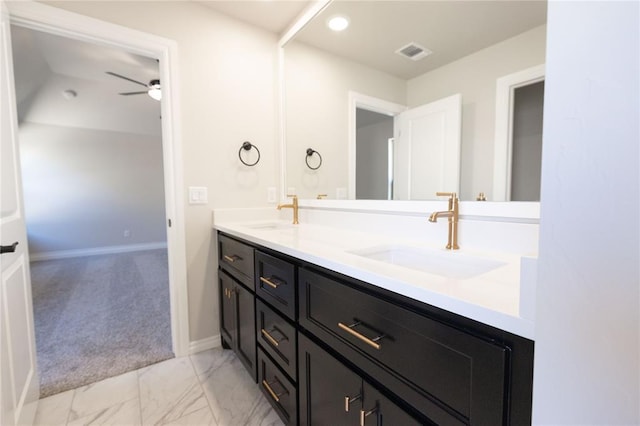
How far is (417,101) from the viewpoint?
1354 millimetres

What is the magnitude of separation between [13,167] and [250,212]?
3.84 feet

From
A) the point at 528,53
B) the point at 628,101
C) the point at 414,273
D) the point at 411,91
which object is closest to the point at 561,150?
the point at 628,101

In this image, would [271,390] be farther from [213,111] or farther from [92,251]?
[92,251]

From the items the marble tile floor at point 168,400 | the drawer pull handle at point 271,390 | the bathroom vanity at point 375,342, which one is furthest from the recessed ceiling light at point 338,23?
the marble tile floor at point 168,400

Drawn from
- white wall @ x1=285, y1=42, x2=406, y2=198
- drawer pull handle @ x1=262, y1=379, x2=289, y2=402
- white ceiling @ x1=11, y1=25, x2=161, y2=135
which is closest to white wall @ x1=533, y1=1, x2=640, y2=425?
drawer pull handle @ x1=262, y1=379, x2=289, y2=402

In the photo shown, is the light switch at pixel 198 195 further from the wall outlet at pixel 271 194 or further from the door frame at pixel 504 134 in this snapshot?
the door frame at pixel 504 134

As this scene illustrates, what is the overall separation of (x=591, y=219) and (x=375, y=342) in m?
0.53

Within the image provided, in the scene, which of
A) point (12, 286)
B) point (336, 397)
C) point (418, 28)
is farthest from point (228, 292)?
point (418, 28)

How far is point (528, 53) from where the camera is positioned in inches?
38.2

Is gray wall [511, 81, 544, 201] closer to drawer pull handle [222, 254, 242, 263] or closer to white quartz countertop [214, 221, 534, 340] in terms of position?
white quartz countertop [214, 221, 534, 340]

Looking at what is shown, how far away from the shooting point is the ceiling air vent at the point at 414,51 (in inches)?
51.8

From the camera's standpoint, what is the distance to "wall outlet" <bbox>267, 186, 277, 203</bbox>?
7.02 ft

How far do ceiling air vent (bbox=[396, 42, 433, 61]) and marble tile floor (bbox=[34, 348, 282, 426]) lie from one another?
72.2 inches

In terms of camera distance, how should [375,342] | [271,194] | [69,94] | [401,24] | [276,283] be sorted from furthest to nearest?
1. [69,94]
2. [271,194]
3. [401,24]
4. [276,283]
5. [375,342]
